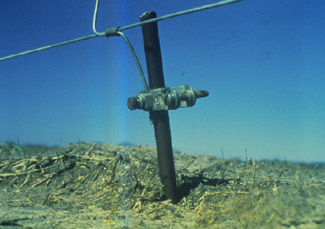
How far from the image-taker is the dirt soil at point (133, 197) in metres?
2.68

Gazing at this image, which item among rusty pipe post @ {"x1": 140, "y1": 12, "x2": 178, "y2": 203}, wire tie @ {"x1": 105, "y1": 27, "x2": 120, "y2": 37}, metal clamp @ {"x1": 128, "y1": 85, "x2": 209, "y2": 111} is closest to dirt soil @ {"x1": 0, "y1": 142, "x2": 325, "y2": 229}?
rusty pipe post @ {"x1": 140, "y1": 12, "x2": 178, "y2": 203}

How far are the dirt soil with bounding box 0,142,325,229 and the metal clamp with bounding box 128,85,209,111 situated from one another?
43.8 inches

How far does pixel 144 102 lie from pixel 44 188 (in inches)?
96.2

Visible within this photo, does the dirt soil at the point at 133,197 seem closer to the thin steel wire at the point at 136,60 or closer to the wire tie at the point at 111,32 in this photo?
the thin steel wire at the point at 136,60

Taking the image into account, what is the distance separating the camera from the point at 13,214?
3473 mm

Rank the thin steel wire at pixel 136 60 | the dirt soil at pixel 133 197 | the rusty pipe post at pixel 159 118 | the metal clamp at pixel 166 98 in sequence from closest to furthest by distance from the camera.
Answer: the dirt soil at pixel 133 197 < the metal clamp at pixel 166 98 < the thin steel wire at pixel 136 60 < the rusty pipe post at pixel 159 118

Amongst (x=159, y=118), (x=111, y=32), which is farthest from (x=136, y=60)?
(x=159, y=118)

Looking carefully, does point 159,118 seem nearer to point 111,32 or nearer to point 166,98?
point 166,98

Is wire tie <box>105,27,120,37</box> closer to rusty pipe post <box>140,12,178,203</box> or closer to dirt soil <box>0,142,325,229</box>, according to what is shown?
rusty pipe post <box>140,12,178,203</box>

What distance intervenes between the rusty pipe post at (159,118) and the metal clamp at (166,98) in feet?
0.43

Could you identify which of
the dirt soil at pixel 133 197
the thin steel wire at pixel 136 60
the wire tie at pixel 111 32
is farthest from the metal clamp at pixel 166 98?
the dirt soil at pixel 133 197

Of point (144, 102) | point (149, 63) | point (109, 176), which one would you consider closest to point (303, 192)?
point (144, 102)

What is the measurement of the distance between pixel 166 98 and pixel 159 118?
0.33m

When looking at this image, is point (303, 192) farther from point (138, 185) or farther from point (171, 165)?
point (138, 185)
